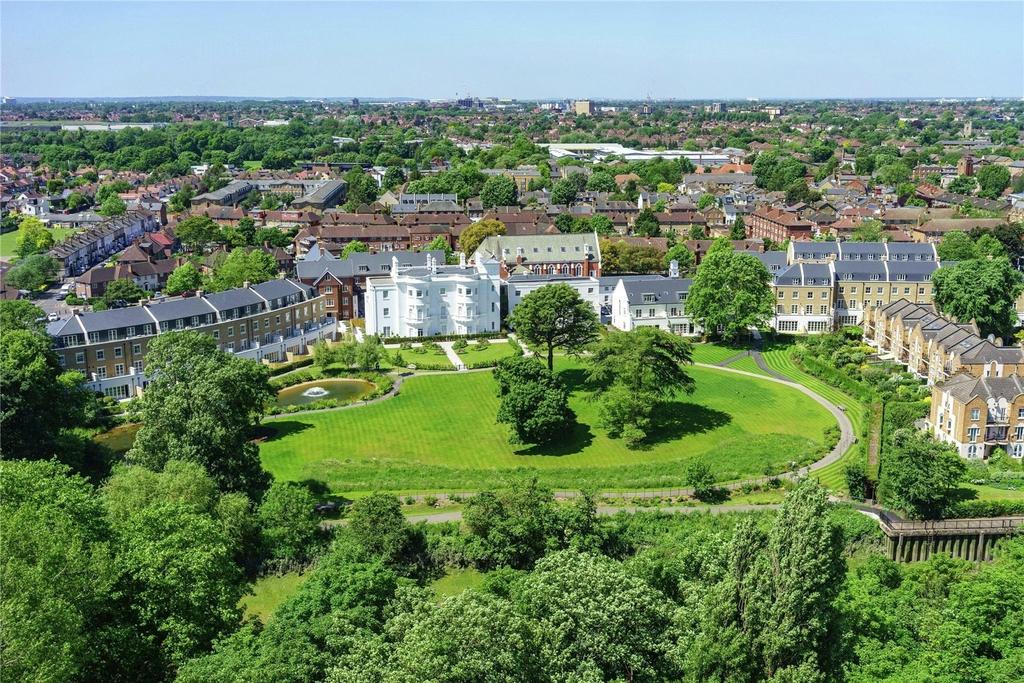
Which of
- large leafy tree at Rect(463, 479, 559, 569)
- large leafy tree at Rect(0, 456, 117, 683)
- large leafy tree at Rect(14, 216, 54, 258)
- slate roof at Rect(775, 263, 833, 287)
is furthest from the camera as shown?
large leafy tree at Rect(14, 216, 54, 258)

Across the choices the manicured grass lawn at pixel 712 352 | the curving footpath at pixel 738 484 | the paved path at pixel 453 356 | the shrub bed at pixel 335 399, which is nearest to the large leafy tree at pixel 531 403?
the curving footpath at pixel 738 484

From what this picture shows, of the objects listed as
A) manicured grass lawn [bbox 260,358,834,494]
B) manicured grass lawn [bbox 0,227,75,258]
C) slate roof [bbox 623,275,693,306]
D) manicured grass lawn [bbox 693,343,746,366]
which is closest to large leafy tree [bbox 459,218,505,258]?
slate roof [bbox 623,275,693,306]

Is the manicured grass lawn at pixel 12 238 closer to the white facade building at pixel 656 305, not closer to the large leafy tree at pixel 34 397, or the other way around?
the large leafy tree at pixel 34 397

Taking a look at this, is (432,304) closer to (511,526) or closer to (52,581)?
(511,526)

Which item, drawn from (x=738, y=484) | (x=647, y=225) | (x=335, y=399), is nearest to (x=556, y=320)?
(x=335, y=399)

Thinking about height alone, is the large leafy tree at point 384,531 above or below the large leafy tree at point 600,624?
below

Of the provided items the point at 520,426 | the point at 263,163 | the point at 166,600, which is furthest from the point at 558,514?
the point at 263,163

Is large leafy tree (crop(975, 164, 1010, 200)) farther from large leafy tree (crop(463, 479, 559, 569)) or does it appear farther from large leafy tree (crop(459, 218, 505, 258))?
large leafy tree (crop(463, 479, 559, 569))
